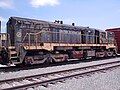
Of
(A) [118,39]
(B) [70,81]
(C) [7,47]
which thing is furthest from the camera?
(A) [118,39]

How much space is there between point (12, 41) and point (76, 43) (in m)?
6.35

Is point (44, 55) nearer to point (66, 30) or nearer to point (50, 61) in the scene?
point (50, 61)

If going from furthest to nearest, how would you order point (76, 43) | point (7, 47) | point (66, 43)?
point (76, 43)
point (66, 43)
point (7, 47)

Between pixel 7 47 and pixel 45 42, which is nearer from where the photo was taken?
pixel 7 47

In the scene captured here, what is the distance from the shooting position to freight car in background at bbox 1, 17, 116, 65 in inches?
575

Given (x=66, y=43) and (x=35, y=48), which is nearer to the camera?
(x=35, y=48)

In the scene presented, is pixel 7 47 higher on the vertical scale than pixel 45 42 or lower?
lower

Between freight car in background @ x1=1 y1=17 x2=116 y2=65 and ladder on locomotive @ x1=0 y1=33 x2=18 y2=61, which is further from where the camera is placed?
freight car in background @ x1=1 y1=17 x2=116 y2=65

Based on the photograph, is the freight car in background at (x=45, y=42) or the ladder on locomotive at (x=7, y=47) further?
the freight car in background at (x=45, y=42)

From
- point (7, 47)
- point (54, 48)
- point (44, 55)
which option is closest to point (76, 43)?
point (54, 48)

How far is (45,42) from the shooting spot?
1641 cm

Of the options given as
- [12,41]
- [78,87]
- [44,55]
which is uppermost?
[12,41]

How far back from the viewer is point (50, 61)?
16547 mm

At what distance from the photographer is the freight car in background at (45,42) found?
14617 millimetres
